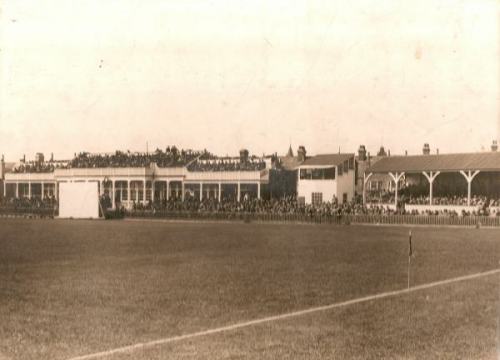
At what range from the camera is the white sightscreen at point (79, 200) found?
186 ft

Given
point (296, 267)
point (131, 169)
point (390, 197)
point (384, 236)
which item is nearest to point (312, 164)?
point (390, 197)

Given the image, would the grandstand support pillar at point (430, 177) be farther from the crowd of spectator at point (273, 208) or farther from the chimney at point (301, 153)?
the chimney at point (301, 153)

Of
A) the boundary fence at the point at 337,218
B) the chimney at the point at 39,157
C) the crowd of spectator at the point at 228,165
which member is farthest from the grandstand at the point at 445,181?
the chimney at the point at 39,157

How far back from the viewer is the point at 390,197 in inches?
2234

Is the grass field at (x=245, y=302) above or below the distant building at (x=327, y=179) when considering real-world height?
below

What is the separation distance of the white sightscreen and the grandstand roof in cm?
2075

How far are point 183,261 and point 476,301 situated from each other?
9.66m

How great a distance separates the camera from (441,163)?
53781mm

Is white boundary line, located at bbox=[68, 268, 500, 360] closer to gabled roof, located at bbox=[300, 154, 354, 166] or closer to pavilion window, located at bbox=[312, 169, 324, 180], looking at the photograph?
gabled roof, located at bbox=[300, 154, 354, 166]

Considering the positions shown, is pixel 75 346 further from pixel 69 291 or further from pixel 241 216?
pixel 241 216

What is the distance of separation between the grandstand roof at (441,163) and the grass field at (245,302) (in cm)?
2612

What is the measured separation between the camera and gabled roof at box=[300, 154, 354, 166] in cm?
6104

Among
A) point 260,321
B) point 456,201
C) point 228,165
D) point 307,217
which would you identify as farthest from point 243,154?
point 260,321

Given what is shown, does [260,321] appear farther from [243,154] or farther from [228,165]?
[243,154]
